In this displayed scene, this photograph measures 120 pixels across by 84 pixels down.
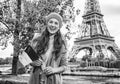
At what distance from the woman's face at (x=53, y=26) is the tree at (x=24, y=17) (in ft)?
28.1

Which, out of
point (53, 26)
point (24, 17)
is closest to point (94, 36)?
point (24, 17)

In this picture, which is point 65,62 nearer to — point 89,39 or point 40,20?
point 40,20

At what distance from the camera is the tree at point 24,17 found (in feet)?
38.1

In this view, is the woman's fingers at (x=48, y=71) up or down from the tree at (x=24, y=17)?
down

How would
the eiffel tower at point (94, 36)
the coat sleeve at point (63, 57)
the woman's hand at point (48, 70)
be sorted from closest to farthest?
the woman's hand at point (48, 70) < the coat sleeve at point (63, 57) < the eiffel tower at point (94, 36)

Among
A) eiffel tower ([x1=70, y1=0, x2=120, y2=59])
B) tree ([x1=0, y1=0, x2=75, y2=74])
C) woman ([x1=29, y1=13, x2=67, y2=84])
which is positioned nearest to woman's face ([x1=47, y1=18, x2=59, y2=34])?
woman ([x1=29, y1=13, x2=67, y2=84])

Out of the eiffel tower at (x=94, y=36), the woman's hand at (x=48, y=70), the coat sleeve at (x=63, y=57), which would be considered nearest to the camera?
the woman's hand at (x=48, y=70)

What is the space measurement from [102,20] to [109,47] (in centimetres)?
856

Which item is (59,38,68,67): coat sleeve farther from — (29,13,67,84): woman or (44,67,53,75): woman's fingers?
(44,67,53,75): woman's fingers

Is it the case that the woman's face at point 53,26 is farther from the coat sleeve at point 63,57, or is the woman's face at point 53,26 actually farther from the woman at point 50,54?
the coat sleeve at point 63,57

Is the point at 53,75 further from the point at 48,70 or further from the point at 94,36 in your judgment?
the point at 94,36

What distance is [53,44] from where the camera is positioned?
2.49 metres

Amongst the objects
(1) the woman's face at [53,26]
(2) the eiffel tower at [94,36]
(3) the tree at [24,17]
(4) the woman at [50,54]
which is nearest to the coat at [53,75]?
(4) the woman at [50,54]

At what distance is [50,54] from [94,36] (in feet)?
147
